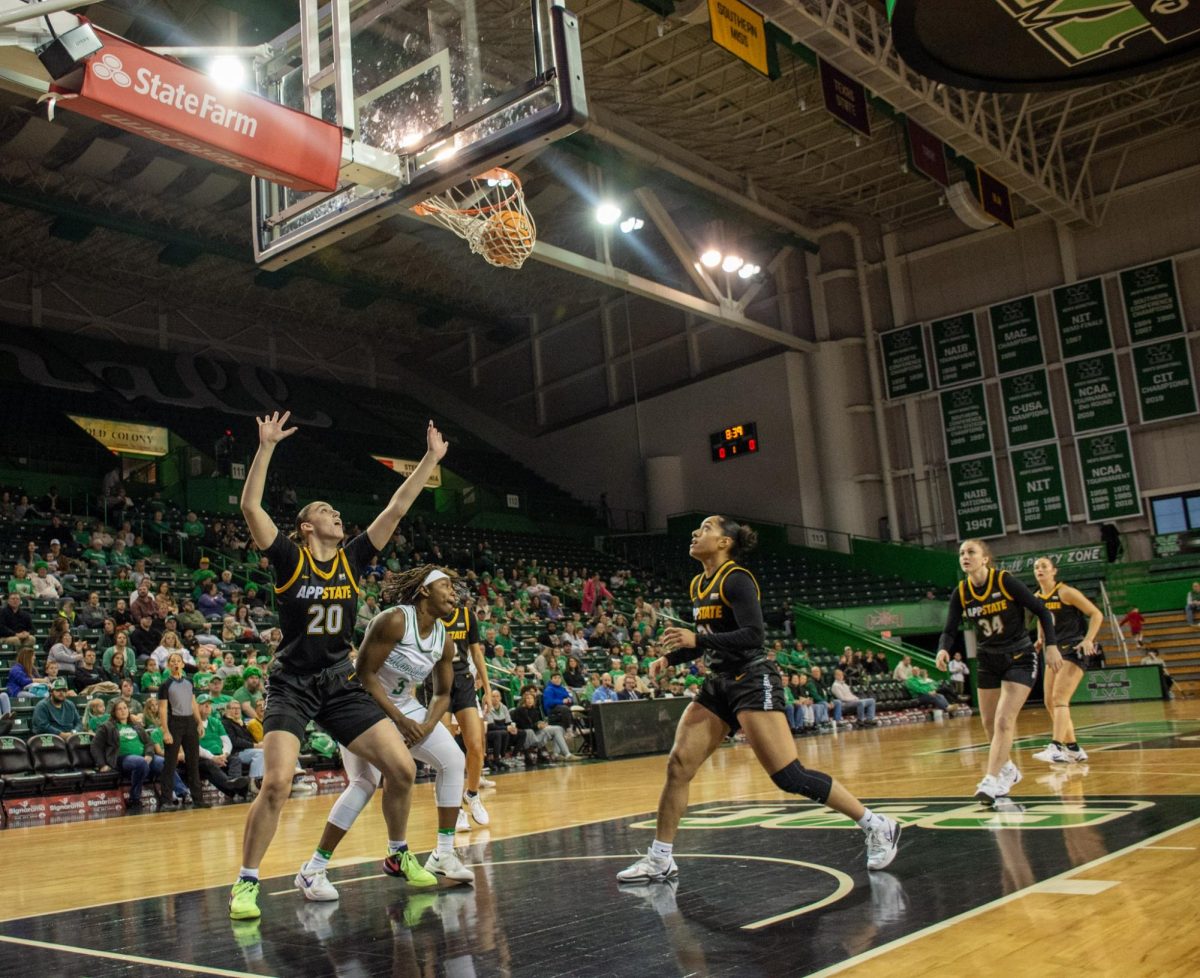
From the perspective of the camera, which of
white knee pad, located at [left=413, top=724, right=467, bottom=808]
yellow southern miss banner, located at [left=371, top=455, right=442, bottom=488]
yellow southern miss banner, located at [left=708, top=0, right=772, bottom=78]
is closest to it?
white knee pad, located at [left=413, top=724, right=467, bottom=808]

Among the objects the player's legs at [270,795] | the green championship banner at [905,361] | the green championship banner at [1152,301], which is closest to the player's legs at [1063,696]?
the player's legs at [270,795]

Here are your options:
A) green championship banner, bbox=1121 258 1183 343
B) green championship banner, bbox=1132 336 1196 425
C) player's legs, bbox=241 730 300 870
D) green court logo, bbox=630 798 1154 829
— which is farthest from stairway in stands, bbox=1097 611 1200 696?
player's legs, bbox=241 730 300 870

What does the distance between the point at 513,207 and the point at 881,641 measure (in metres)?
16.3

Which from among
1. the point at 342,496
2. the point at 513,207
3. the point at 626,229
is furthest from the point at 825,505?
the point at 513,207

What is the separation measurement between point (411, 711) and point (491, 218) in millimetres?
8245

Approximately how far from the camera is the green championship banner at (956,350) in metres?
30.0

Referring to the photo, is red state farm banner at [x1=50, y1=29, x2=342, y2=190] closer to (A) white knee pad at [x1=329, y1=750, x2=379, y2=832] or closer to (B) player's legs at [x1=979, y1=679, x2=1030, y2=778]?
(A) white knee pad at [x1=329, y1=750, x2=379, y2=832]

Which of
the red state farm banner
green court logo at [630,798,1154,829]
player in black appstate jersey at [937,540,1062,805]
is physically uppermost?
the red state farm banner

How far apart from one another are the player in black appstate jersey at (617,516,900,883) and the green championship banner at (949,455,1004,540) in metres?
25.7

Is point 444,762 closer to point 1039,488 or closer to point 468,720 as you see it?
point 468,720

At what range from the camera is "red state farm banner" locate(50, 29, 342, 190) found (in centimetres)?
579

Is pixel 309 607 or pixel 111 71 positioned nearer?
pixel 309 607

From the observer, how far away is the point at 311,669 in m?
5.31

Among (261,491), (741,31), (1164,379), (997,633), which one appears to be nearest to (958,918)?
(261,491)
